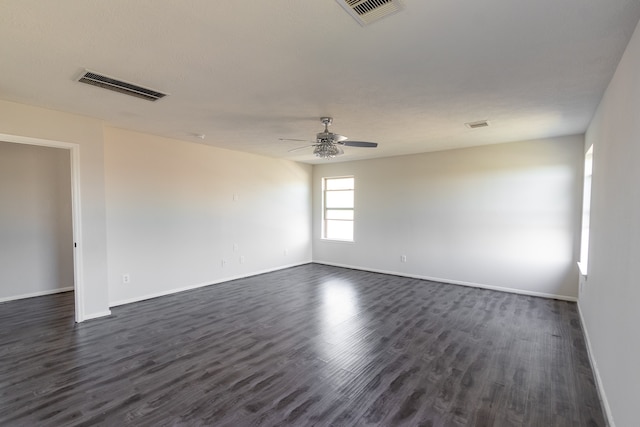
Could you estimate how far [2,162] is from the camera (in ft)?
14.7

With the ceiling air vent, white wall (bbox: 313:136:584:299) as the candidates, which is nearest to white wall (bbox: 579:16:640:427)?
the ceiling air vent

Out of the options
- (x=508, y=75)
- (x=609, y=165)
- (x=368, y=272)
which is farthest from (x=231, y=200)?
(x=609, y=165)

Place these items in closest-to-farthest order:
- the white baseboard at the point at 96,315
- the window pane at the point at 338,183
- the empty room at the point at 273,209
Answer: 1. the empty room at the point at 273,209
2. the white baseboard at the point at 96,315
3. the window pane at the point at 338,183

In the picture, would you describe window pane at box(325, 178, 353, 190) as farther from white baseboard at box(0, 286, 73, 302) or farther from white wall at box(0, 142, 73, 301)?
white baseboard at box(0, 286, 73, 302)

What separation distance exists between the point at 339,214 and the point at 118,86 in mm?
5291

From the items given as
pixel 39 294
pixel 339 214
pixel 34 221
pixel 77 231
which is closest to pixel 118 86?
pixel 77 231

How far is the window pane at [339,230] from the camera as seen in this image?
7.12m

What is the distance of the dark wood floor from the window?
2.88 metres

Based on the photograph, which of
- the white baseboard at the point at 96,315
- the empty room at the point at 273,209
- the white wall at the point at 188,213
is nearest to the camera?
the empty room at the point at 273,209

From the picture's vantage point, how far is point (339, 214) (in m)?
7.29

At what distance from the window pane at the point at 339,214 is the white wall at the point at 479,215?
329 mm

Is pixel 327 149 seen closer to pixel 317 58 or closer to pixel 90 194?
pixel 317 58

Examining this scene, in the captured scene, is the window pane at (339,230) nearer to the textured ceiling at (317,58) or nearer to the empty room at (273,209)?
the empty room at (273,209)

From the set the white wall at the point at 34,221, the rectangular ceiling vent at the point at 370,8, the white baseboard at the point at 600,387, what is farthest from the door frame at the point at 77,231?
the white baseboard at the point at 600,387
